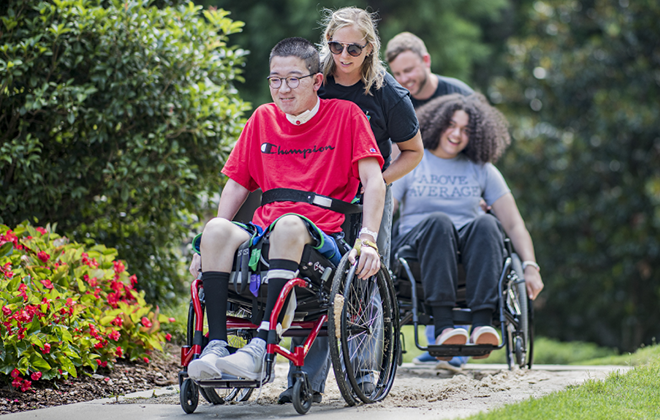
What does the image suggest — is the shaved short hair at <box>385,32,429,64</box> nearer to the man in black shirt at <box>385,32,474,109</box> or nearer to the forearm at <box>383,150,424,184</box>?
the man in black shirt at <box>385,32,474,109</box>

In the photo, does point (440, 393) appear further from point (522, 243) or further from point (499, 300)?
point (522, 243)

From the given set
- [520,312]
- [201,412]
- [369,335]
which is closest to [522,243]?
[520,312]

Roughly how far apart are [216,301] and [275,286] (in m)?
0.24

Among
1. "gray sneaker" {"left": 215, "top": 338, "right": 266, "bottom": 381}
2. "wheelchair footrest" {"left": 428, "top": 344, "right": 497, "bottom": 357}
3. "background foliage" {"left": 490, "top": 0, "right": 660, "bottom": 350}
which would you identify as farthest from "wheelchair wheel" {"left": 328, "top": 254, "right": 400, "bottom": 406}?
"background foliage" {"left": 490, "top": 0, "right": 660, "bottom": 350}

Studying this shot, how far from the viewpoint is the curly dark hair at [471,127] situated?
4.14 metres

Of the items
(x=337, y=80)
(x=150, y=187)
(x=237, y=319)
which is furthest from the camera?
(x=150, y=187)

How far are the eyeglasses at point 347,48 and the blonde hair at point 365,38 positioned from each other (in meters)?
0.05

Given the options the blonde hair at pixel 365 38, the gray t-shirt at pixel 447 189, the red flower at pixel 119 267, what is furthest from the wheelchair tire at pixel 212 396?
the gray t-shirt at pixel 447 189

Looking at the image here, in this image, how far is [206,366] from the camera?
93.8 inches

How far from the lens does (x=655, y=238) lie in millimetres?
9023

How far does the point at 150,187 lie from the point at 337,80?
1.60m

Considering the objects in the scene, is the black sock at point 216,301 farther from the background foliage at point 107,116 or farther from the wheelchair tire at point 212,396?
the background foliage at point 107,116

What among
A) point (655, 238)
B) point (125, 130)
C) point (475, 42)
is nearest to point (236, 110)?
point (125, 130)

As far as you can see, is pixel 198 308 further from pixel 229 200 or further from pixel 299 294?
pixel 229 200
